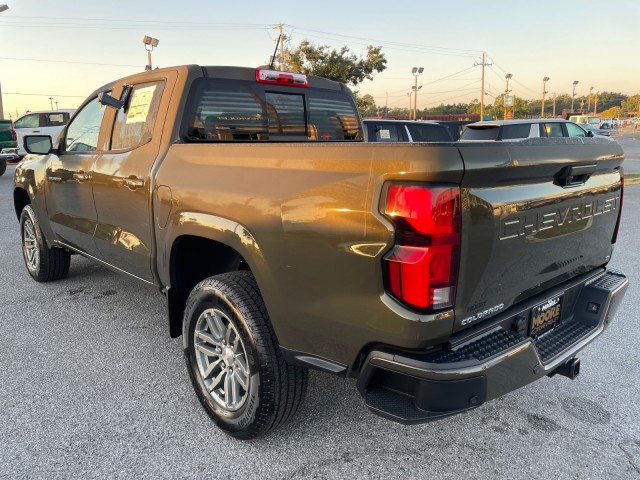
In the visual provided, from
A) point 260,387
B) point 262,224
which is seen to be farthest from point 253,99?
point 260,387

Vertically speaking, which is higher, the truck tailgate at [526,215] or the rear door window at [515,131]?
the rear door window at [515,131]

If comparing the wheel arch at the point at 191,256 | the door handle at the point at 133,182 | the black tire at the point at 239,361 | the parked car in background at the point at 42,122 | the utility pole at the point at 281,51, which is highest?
the utility pole at the point at 281,51

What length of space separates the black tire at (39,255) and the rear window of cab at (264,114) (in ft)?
8.33

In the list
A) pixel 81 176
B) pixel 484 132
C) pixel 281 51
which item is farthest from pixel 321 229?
pixel 281 51

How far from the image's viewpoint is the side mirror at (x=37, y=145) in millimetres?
4172

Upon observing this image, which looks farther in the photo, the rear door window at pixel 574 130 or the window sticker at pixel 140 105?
the rear door window at pixel 574 130

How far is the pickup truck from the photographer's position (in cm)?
178

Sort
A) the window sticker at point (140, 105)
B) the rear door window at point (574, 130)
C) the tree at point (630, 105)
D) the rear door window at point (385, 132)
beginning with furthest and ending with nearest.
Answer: the tree at point (630, 105) < the rear door window at point (574, 130) < the rear door window at point (385, 132) < the window sticker at point (140, 105)

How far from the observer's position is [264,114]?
3.43 meters

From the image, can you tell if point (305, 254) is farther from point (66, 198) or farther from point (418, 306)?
point (66, 198)

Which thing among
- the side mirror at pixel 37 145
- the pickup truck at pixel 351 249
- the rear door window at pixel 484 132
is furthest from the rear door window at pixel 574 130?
the side mirror at pixel 37 145

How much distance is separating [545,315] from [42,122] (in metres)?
19.7

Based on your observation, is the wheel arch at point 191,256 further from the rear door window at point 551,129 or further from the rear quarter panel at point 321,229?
the rear door window at point 551,129

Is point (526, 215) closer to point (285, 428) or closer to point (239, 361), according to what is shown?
point (239, 361)
